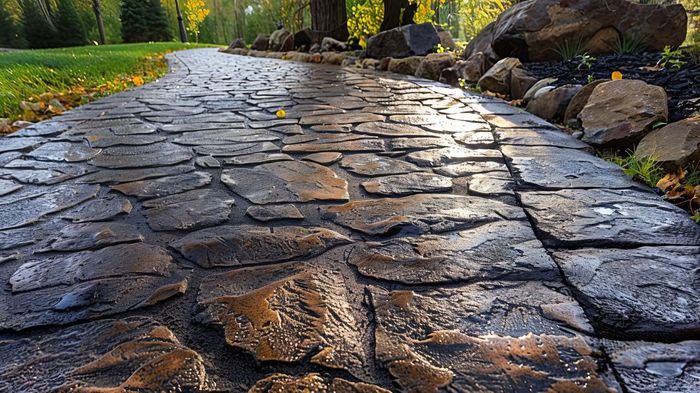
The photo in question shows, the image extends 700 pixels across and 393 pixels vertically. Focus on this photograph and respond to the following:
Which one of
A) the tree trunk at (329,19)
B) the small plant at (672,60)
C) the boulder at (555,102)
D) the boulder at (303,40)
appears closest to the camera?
the boulder at (555,102)

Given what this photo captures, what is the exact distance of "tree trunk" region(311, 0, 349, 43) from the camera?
9.81 meters

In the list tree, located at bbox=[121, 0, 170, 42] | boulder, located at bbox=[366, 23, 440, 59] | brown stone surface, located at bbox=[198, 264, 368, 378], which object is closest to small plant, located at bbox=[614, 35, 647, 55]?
boulder, located at bbox=[366, 23, 440, 59]

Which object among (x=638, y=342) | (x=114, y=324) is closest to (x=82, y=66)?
(x=114, y=324)

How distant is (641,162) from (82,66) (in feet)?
23.5

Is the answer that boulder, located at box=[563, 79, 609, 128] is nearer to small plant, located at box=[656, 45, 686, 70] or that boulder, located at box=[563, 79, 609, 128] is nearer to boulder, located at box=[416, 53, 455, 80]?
small plant, located at box=[656, 45, 686, 70]

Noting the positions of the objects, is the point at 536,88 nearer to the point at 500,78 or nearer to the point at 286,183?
the point at 500,78

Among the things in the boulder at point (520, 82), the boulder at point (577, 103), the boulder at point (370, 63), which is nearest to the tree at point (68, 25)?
the boulder at point (370, 63)

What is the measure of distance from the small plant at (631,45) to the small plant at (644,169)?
3.03m

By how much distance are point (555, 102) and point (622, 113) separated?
774 mm

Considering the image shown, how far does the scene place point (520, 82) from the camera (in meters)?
4.00

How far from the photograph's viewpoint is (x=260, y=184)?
2.02 meters

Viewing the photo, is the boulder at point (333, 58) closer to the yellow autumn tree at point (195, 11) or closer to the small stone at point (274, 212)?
the small stone at point (274, 212)

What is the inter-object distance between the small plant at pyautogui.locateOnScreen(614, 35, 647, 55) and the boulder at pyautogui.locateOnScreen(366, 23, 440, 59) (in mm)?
2995

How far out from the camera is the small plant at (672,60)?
10.8ft
